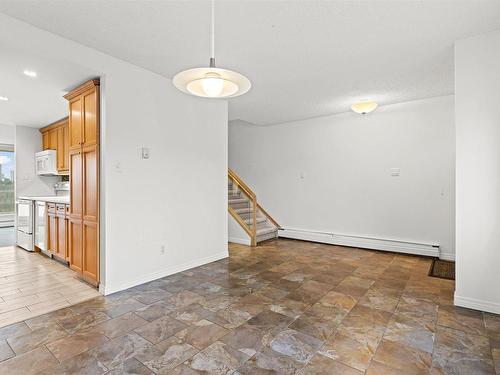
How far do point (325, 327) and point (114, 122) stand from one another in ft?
9.97

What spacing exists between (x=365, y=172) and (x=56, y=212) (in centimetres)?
546

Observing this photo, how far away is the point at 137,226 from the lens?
10.7 feet

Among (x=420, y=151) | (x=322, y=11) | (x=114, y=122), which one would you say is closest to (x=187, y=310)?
(x=114, y=122)

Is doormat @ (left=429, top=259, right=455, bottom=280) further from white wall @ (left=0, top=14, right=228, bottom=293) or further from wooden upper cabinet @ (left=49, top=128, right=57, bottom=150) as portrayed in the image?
wooden upper cabinet @ (left=49, top=128, right=57, bottom=150)

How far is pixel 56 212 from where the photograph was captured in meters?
4.08

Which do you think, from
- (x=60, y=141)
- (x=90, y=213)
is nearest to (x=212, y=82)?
(x=90, y=213)

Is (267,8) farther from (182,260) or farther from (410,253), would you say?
(410,253)

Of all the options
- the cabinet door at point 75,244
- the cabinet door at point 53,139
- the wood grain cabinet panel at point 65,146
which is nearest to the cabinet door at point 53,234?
the cabinet door at point 75,244

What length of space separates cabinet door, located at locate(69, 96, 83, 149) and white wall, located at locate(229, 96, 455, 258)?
4.20 m

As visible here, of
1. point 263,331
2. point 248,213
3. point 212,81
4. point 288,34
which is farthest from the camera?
point 248,213

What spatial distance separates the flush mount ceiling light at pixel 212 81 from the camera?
163cm

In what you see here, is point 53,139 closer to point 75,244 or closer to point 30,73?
point 30,73

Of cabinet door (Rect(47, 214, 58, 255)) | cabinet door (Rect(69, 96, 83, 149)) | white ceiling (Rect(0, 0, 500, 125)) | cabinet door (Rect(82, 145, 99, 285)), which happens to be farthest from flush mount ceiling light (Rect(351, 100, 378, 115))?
cabinet door (Rect(47, 214, 58, 255))

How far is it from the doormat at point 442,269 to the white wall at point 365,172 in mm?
304
